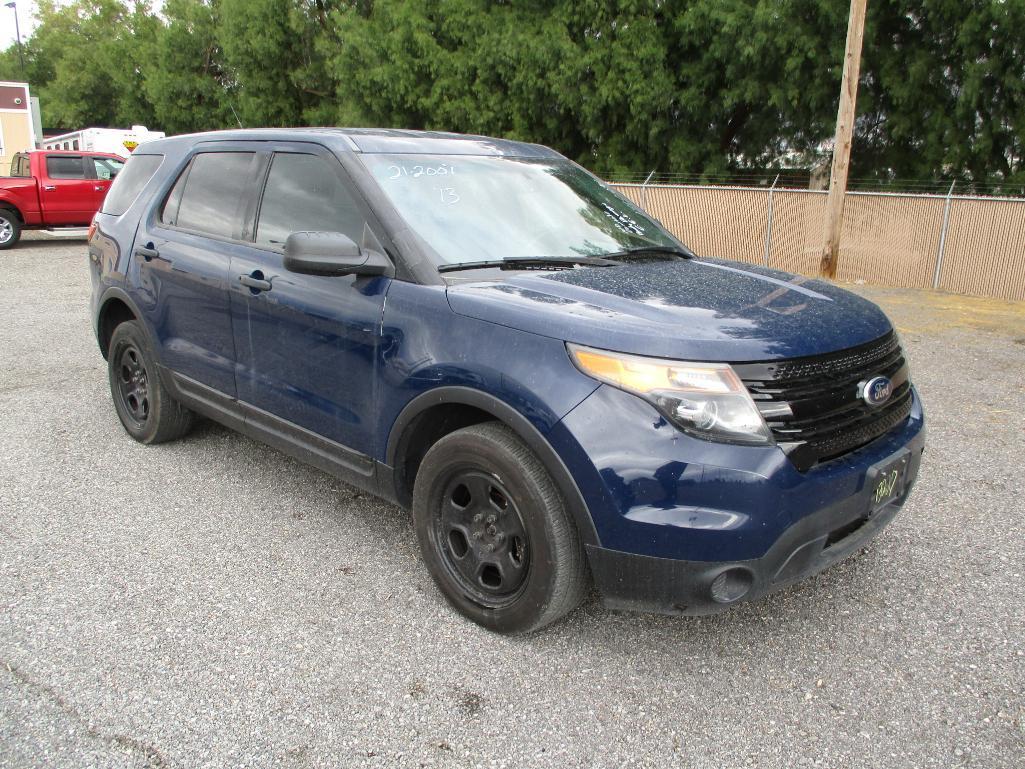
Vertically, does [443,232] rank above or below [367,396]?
above

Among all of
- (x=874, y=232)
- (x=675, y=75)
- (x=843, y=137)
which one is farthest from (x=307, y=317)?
(x=675, y=75)

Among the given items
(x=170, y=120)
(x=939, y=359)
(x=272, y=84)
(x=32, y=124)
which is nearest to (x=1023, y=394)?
(x=939, y=359)

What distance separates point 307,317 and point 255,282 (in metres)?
0.44

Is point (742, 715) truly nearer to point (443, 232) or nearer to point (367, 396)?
point (367, 396)

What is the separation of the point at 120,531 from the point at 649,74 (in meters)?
19.3

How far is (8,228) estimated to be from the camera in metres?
16.5

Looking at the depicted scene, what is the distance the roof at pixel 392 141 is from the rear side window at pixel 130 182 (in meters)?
0.61

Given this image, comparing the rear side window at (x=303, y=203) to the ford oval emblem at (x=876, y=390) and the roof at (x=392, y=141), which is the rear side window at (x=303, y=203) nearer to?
the roof at (x=392, y=141)

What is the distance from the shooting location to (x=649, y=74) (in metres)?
20.3

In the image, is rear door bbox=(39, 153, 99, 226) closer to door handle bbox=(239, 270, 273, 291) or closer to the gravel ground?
the gravel ground

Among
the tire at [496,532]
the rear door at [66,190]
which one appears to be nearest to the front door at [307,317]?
the tire at [496,532]

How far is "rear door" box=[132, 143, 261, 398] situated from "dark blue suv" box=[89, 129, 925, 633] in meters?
0.02

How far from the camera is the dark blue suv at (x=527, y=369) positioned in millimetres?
2477

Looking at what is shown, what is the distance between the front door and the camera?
10.6ft
